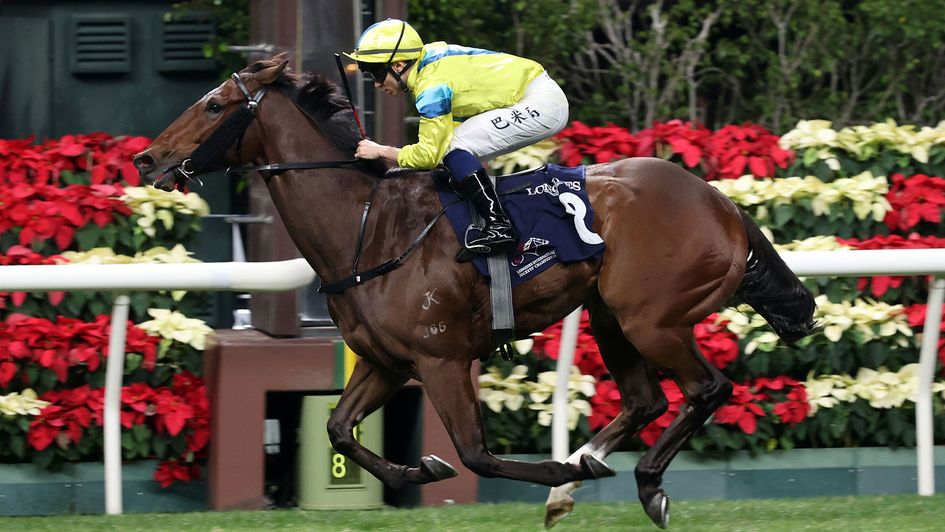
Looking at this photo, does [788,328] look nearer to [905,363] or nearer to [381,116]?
[905,363]

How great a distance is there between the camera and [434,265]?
18.1ft

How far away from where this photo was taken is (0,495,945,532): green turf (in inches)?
226

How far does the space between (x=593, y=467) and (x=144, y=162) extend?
1991 millimetres

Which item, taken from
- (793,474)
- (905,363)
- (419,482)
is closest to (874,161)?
(905,363)

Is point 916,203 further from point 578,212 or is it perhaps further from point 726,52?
point 726,52

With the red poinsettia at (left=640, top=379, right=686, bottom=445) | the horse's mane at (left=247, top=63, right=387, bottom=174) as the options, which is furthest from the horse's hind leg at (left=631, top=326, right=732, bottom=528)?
the horse's mane at (left=247, top=63, right=387, bottom=174)

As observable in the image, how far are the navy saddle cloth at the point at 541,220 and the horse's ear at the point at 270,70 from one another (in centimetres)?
71

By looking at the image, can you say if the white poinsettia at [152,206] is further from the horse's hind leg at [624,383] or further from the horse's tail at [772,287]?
the horse's tail at [772,287]

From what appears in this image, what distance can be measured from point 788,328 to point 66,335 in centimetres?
293

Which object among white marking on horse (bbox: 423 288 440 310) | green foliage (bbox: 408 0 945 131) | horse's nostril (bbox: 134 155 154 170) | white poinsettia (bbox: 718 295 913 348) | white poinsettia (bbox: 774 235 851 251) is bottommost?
white poinsettia (bbox: 718 295 913 348)

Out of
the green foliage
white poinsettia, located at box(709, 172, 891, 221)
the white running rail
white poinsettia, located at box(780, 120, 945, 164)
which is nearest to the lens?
the white running rail

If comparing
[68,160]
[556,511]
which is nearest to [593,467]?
[556,511]

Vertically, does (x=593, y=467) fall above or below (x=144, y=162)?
below

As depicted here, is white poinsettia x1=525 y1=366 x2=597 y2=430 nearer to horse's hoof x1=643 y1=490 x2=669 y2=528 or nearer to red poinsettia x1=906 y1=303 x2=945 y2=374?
horse's hoof x1=643 y1=490 x2=669 y2=528
